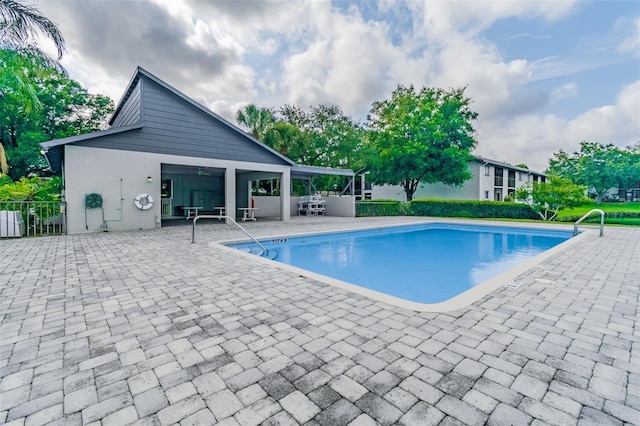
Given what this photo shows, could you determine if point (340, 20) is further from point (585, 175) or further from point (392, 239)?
point (585, 175)

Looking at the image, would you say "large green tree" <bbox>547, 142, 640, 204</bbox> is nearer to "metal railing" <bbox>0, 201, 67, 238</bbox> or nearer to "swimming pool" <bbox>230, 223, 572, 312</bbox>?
"swimming pool" <bbox>230, 223, 572, 312</bbox>

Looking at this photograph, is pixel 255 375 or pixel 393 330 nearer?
pixel 255 375

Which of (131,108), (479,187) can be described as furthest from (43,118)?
(479,187)

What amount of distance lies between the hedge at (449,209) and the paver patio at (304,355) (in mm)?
14601

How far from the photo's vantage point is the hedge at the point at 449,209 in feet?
55.8

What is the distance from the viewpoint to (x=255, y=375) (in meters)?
2.07

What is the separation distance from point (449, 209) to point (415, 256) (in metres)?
12.0

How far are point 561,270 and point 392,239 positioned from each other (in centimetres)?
629

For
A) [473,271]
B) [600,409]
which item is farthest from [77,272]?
[473,271]

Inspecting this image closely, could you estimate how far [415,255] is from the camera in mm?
8586

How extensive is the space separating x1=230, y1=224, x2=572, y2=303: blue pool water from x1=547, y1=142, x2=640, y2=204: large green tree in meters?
31.3

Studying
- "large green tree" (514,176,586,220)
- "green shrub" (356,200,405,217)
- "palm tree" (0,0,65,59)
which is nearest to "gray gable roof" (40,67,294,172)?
"palm tree" (0,0,65,59)

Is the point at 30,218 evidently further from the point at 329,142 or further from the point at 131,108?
the point at 329,142

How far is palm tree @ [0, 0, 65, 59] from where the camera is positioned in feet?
29.6
